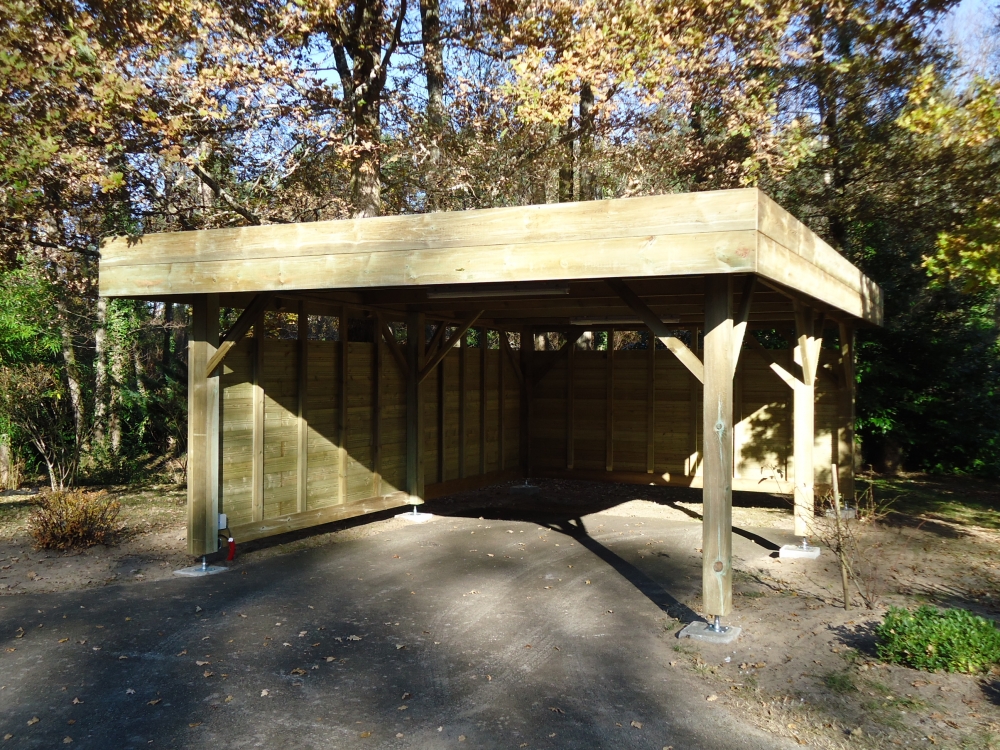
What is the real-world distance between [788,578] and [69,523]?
278 inches

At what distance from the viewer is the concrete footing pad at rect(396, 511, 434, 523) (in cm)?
1002

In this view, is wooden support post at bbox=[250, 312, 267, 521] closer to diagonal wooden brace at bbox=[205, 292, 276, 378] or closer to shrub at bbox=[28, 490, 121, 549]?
diagonal wooden brace at bbox=[205, 292, 276, 378]

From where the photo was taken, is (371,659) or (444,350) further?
(444,350)

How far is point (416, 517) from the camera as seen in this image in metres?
10.1

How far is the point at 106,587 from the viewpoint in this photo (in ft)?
22.1

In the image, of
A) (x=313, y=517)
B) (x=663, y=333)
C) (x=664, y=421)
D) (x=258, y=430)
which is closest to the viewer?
(x=663, y=333)

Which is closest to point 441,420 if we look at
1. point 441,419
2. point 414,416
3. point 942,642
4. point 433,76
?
point 441,419

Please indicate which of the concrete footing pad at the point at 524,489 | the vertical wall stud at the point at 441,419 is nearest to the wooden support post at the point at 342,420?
the vertical wall stud at the point at 441,419

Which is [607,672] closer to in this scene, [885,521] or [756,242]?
[756,242]

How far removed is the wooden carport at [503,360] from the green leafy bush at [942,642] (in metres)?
1.09

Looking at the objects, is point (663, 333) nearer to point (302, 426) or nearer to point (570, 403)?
point (302, 426)

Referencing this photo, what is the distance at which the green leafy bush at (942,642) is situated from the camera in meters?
4.67

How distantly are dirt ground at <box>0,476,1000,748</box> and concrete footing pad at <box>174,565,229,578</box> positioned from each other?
0.59 ft

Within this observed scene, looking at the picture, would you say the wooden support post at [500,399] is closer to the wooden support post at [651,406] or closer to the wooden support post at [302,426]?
the wooden support post at [651,406]
